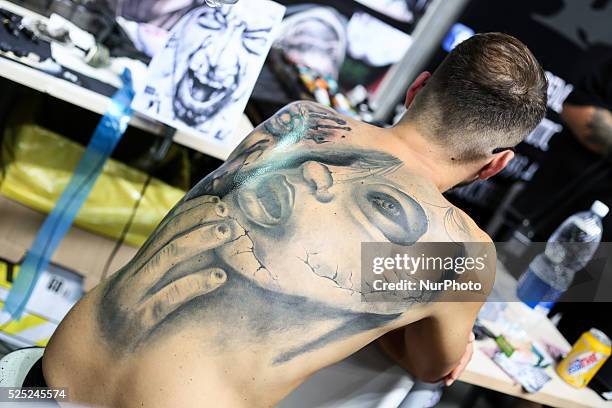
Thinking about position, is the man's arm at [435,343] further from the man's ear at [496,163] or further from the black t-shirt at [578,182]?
the black t-shirt at [578,182]

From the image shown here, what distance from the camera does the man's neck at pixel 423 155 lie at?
1.11m

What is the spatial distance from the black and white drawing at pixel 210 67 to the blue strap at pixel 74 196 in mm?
66

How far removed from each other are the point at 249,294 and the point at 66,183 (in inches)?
43.9

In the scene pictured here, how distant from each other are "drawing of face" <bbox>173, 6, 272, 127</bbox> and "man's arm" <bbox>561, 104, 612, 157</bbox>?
1360 millimetres

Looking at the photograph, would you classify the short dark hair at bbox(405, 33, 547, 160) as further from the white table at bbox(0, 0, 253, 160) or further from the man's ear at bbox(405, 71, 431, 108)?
the white table at bbox(0, 0, 253, 160)

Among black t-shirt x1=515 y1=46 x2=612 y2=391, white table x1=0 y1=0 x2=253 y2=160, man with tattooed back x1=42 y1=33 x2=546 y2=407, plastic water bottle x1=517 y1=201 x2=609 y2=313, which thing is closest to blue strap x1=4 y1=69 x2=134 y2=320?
white table x1=0 y1=0 x2=253 y2=160

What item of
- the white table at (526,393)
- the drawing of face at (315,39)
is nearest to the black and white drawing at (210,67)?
the white table at (526,393)

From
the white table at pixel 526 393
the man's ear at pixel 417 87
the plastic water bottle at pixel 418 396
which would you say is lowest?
the white table at pixel 526 393

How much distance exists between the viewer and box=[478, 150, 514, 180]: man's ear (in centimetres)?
119

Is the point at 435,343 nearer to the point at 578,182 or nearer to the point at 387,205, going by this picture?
the point at 387,205

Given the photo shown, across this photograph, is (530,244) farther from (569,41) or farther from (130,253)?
(130,253)

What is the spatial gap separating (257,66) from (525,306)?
1003 mm

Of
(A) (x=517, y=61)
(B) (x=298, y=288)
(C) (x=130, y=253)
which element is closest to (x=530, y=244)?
(A) (x=517, y=61)

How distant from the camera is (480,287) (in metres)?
1.09
